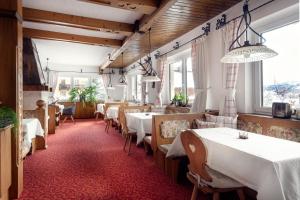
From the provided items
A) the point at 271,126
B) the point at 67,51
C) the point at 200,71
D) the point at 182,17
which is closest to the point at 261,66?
the point at 271,126

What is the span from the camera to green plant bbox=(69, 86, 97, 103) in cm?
920

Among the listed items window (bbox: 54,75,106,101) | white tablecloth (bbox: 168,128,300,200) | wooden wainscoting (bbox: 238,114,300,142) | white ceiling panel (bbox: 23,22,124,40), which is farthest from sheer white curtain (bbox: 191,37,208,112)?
window (bbox: 54,75,106,101)

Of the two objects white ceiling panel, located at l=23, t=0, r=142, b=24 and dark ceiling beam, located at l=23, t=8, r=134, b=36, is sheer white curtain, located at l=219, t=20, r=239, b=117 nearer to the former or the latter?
white ceiling panel, located at l=23, t=0, r=142, b=24

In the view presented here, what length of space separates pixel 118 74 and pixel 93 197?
8.39m

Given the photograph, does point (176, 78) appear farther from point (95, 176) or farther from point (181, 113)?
point (95, 176)

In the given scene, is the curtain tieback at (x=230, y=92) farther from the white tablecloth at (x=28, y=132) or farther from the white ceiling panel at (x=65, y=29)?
the white ceiling panel at (x=65, y=29)

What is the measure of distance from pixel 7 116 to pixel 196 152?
1.76 meters

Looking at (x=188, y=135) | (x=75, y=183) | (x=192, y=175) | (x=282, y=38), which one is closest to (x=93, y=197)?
(x=75, y=183)

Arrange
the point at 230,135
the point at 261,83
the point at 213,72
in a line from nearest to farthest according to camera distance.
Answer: the point at 230,135 < the point at 261,83 < the point at 213,72

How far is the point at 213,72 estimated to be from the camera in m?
3.61

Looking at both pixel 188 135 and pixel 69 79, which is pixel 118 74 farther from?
pixel 188 135

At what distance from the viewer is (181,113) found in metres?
3.14

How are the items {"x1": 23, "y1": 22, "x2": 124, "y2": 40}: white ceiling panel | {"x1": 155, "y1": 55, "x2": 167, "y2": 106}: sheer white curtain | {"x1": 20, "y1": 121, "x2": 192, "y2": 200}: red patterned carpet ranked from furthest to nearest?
{"x1": 155, "y1": 55, "x2": 167, "y2": 106}: sheer white curtain < {"x1": 23, "y1": 22, "x2": 124, "y2": 40}: white ceiling panel < {"x1": 20, "y1": 121, "x2": 192, "y2": 200}: red patterned carpet

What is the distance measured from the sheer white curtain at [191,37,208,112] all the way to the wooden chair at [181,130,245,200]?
209cm
